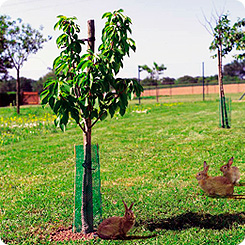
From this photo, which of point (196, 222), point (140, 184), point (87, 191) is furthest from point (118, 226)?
point (140, 184)

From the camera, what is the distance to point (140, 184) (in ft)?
16.4

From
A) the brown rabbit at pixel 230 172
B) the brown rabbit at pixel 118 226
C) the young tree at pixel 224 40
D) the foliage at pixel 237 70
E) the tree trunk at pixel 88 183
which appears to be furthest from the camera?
Result: the foliage at pixel 237 70

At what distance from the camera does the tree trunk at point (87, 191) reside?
11.5 feet

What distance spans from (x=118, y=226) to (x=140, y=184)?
6.31 feet

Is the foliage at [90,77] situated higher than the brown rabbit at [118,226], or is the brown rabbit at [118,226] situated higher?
the foliage at [90,77]

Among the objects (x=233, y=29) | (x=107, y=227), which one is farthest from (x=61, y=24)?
(x=233, y=29)

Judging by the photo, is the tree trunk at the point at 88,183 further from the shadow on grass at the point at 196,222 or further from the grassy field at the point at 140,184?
the shadow on grass at the point at 196,222

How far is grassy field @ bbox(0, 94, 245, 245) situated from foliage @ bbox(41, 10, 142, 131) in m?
1.41

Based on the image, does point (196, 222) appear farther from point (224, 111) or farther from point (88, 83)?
point (224, 111)

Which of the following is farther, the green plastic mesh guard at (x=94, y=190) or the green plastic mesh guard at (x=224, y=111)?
the green plastic mesh guard at (x=224, y=111)

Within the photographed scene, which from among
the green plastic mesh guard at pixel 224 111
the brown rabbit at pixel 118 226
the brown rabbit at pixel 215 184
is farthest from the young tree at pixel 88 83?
the green plastic mesh guard at pixel 224 111

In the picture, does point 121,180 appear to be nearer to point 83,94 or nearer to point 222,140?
point 83,94

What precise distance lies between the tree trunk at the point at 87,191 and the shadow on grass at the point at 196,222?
577mm

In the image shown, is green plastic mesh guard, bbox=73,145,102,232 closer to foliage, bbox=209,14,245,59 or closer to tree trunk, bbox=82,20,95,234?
tree trunk, bbox=82,20,95,234
